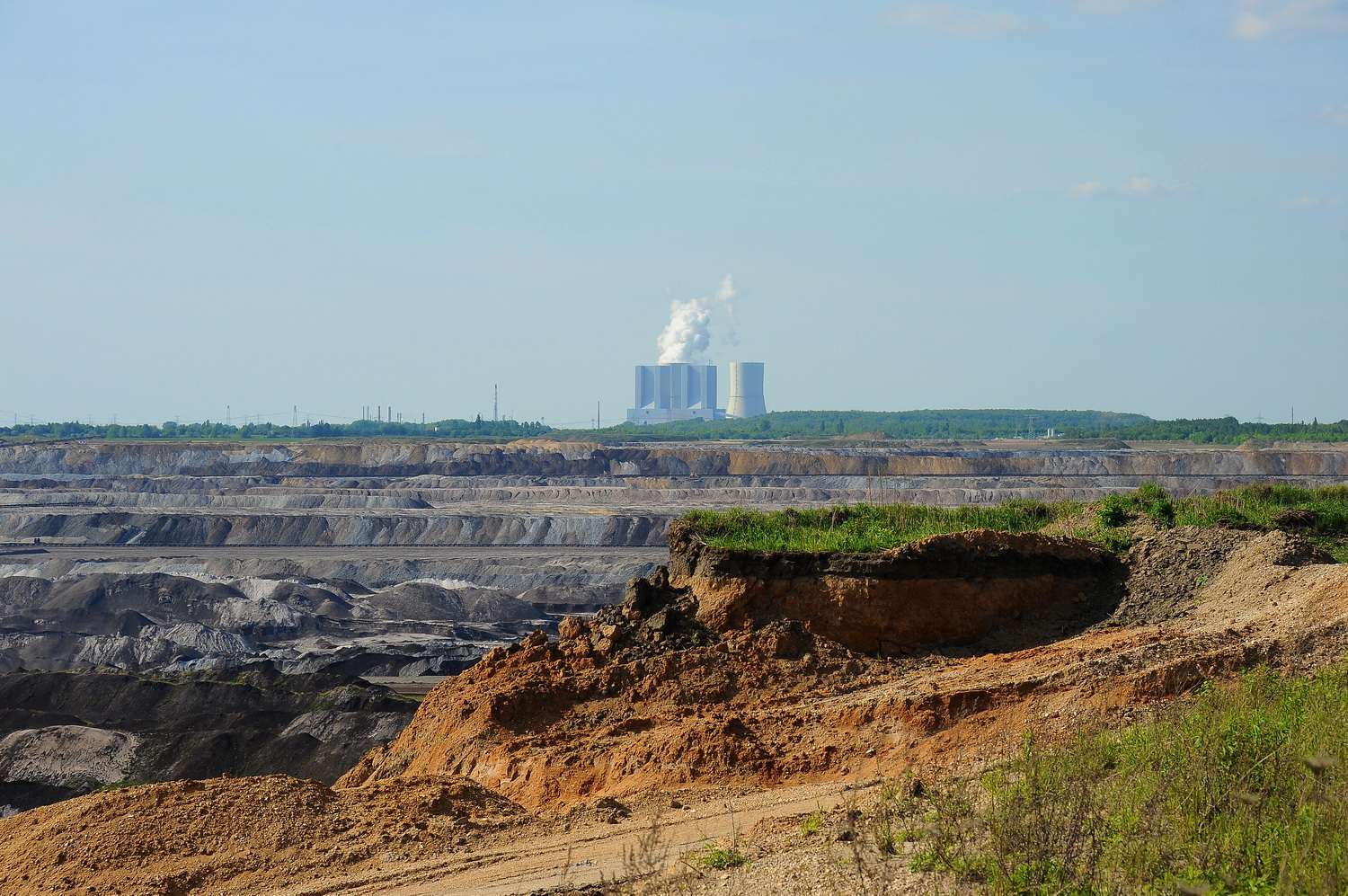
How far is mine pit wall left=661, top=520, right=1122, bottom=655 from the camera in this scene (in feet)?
46.5

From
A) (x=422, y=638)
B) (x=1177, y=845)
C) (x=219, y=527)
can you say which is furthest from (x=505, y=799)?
(x=219, y=527)

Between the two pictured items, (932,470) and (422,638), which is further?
(932,470)

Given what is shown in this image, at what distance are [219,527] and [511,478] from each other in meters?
32.2

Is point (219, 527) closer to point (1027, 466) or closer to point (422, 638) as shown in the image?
point (422, 638)

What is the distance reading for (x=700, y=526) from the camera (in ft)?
55.3

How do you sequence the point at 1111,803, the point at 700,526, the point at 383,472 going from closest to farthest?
the point at 1111,803 < the point at 700,526 < the point at 383,472

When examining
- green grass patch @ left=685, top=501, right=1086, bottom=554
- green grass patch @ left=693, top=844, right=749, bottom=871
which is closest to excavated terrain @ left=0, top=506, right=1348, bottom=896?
green grass patch @ left=693, top=844, right=749, bottom=871

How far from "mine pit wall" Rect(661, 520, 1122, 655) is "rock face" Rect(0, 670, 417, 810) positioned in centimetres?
1216

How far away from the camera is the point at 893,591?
14.2 meters

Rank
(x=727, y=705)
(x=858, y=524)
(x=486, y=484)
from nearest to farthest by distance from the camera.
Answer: (x=727, y=705) < (x=858, y=524) < (x=486, y=484)

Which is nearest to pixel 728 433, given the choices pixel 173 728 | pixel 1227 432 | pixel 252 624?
pixel 1227 432

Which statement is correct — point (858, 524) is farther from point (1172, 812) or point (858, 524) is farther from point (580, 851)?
point (1172, 812)

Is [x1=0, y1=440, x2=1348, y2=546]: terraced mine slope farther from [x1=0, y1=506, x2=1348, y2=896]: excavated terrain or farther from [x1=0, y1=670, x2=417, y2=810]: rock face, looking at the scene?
[x1=0, y1=506, x2=1348, y2=896]: excavated terrain

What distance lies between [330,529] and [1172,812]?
68.8 meters
